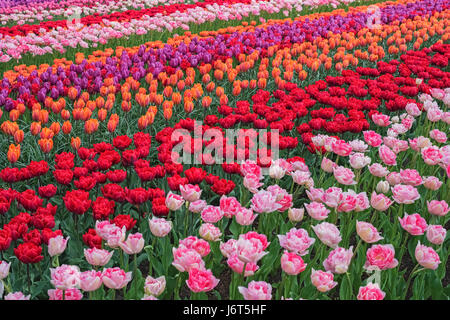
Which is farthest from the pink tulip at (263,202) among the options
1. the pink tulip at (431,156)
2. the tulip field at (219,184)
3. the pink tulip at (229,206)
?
the pink tulip at (431,156)

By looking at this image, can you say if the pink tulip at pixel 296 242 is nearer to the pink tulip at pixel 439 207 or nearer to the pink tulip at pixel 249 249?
the pink tulip at pixel 249 249

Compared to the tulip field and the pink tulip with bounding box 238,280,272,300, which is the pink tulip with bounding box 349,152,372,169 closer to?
the tulip field

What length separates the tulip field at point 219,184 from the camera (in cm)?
235

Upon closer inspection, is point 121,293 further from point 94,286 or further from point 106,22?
point 106,22

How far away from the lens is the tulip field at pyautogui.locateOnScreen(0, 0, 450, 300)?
235 centimetres

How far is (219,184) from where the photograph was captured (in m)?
3.04

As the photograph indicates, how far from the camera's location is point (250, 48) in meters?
7.66

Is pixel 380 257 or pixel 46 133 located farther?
pixel 46 133

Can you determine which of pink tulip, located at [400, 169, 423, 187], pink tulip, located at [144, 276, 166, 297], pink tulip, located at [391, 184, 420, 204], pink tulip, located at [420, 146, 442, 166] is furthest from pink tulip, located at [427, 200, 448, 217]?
pink tulip, located at [144, 276, 166, 297]

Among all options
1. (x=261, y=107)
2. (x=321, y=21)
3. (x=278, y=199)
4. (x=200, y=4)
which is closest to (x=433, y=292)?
(x=278, y=199)

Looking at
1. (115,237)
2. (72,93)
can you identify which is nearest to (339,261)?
(115,237)

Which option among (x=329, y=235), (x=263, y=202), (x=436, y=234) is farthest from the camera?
(x=263, y=202)

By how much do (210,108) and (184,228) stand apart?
281 centimetres

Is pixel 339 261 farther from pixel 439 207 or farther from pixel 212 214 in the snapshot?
pixel 439 207
